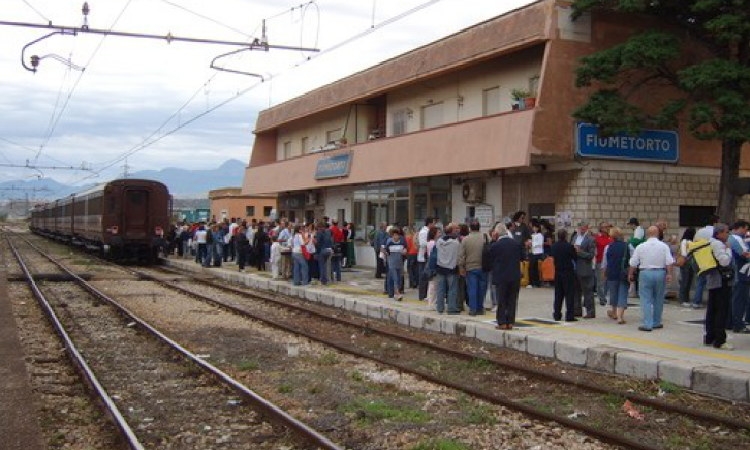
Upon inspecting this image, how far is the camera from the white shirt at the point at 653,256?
10945mm

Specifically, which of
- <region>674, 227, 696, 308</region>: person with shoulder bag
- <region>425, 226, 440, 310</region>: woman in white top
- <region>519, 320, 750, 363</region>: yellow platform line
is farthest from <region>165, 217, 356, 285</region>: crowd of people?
<region>674, 227, 696, 308</region>: person with shoulder bag

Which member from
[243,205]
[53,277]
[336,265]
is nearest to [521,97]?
[336,265]

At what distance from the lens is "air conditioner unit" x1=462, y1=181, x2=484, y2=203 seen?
21094mm

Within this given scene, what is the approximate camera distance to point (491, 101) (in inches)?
830

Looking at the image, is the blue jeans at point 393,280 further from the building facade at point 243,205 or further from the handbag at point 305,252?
the building facade at point 243,205

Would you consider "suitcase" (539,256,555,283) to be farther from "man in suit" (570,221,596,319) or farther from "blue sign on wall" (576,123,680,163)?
"man in suit" (570,221,596,319)

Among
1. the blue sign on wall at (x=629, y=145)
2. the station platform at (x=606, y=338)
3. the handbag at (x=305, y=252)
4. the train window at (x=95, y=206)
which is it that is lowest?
the station platform at (x=606, y=338)

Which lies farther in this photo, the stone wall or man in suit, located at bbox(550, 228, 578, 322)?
the stone wall

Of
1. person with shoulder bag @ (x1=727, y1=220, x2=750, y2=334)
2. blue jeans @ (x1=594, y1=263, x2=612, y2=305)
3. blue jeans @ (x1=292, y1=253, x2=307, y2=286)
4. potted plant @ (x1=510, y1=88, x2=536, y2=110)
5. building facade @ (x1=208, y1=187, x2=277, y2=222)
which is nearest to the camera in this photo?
person with shoulder bag @ (x1=727, y1=220, x2=750, y2=334)

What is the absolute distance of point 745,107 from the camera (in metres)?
15.1

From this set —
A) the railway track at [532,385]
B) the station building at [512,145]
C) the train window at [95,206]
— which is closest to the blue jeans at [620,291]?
the railway track at [532,385]

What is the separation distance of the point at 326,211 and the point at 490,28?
1403 cm

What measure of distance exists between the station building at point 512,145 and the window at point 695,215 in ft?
0.10

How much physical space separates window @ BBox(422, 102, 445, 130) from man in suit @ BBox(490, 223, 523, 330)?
39.1ft
